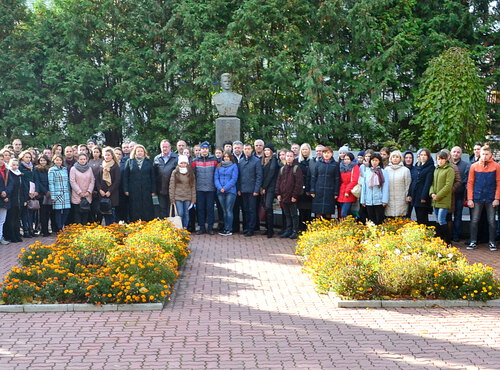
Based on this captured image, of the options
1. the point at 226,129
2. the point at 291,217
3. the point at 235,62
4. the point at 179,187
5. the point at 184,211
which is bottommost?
the point at 291,217

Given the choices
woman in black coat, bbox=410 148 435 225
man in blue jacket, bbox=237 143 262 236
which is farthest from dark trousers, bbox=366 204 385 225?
man in blue jacket, bbox=237 143 262 236

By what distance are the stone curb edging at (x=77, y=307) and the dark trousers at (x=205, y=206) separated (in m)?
6.78

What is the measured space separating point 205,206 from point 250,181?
1.21m

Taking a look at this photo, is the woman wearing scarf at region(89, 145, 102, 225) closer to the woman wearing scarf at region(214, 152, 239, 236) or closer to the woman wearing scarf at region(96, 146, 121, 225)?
the woman wearing scarf at region(96, 146, 121, 225)

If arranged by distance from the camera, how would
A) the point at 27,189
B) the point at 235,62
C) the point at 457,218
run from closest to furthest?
the point at 457,218 → the point at 27,189 → the point at 235,62

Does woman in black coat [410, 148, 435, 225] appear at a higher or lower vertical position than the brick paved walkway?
higher

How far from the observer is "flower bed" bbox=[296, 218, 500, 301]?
8438 millimetres

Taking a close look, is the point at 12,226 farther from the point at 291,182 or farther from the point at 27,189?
the point at 291,182

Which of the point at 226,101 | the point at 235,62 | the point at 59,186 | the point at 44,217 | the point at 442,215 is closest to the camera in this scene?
the point at 442,215

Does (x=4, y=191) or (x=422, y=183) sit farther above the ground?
(x=422, y=183)

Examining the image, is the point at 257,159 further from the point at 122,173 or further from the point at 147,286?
the point at 147,286

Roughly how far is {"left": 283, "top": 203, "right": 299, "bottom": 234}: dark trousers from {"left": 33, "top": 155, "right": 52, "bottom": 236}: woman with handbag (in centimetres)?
500

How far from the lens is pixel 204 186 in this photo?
14594mm

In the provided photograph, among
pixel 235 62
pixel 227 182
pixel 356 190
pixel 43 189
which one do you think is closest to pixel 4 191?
pixel 43 189
